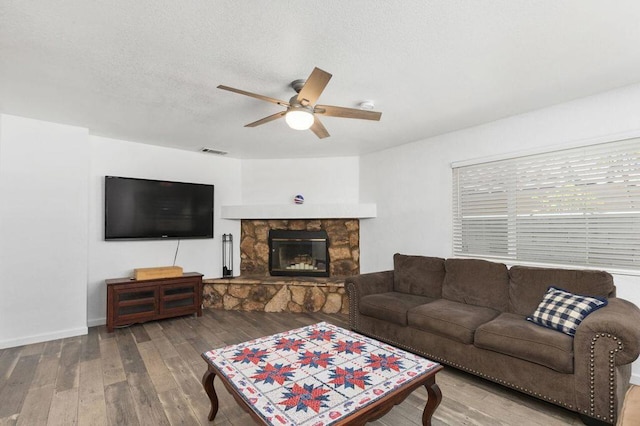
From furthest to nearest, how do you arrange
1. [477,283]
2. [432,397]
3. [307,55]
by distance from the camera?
1. [477,283]
2. [307,55]
3. [432,397]

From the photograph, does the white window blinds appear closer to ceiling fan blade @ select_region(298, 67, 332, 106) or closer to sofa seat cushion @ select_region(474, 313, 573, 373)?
sofa seat cushion @ select_region(474, 313, 573, 373)

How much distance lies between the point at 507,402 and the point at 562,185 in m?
1.98

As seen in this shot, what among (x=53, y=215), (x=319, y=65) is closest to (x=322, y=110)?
(x=319, y=65)

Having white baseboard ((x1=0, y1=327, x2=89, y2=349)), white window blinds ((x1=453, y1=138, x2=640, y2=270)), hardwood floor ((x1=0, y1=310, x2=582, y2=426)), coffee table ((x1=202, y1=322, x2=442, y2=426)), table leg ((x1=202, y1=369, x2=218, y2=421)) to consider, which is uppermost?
white window blinds ((x1=453, y1=138, x2=640, y2=270))

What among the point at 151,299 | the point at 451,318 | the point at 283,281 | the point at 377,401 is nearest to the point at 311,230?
the point at 283,281

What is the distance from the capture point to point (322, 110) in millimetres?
2330

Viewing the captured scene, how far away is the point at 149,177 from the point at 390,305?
3.66 m

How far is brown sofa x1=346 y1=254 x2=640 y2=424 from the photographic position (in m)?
1.97

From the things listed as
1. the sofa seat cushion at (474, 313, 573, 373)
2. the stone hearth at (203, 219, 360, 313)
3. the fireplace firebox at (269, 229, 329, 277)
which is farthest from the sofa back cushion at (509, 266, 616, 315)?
the fireplace firebox at (269, 229, 329, 277)

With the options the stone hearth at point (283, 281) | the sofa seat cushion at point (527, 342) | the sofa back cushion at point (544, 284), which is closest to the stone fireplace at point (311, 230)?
the stone hearth at point (283, 281)

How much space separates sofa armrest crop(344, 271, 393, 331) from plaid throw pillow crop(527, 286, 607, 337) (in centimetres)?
154

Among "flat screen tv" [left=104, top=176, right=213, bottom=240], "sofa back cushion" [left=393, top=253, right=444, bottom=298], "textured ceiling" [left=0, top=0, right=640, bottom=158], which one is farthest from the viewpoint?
"flat screen tv" [left=104, top=176, right=213, bottom=240]

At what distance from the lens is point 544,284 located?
2752 millimetres

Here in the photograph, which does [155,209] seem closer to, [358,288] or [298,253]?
[298,253]
